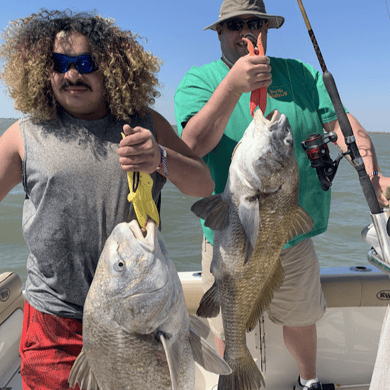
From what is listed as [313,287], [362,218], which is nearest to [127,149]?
[313,287]

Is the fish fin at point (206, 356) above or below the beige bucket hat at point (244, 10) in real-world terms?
below

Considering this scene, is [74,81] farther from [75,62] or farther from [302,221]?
[302,221]

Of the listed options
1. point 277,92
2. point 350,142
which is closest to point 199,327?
point 350,142

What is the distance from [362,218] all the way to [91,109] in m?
13.5

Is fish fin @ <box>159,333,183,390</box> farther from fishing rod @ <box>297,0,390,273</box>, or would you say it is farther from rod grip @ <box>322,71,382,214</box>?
rod grip @ <box>322,71,382,214</box>

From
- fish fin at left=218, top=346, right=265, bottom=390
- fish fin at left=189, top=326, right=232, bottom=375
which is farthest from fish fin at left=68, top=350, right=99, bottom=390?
fish fin at left=218, top=346, right=265, bottom=390

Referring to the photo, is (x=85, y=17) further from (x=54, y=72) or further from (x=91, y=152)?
(x=91, y=152)

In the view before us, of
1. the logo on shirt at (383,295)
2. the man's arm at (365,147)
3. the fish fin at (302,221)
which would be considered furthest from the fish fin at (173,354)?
the logo on shirt at (383,295)

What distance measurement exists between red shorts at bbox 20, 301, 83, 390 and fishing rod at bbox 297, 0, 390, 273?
1355mm

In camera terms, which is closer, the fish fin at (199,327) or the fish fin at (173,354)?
the fish fin at (173,354)

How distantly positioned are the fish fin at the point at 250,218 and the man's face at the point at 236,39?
104 cm

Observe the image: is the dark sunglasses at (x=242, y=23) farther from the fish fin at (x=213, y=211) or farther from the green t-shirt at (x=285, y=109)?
the fish fin at (x=213, y=211)

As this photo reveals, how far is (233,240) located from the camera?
6.44ft

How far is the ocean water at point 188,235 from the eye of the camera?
9.91 m
